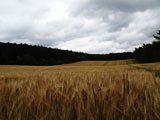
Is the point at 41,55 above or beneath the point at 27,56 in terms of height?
above

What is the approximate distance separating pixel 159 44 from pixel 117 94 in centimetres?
4879

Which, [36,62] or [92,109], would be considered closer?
[92,109]

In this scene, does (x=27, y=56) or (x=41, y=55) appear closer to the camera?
(x=27, y=56)

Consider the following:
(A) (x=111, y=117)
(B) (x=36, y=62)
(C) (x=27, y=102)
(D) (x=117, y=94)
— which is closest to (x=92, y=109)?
(A) (x=111, y=117)

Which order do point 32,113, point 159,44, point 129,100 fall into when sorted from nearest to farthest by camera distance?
point 129,100, point 32,113, point 159,44

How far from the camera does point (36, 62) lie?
5000 cm

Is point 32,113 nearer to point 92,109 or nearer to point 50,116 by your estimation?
point 50,116

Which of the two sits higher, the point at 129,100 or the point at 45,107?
the point at 129,100

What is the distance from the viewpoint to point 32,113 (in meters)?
0.83

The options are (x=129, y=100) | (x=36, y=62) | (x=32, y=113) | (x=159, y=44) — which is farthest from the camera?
(x=36, y=62)

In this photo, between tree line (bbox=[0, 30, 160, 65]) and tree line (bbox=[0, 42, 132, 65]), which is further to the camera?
tree line (bbox=[0, 42, 132, 65])

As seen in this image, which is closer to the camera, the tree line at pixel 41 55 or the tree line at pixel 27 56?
the tree line at pixel 41 55

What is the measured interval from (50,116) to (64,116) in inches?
4.7

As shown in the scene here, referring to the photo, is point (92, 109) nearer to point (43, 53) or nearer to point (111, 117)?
point (111, 117)
